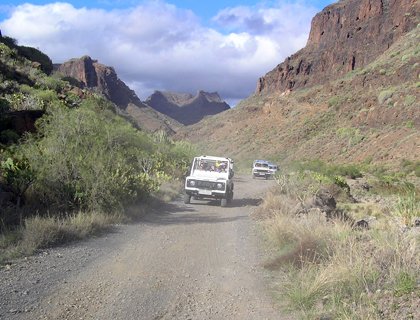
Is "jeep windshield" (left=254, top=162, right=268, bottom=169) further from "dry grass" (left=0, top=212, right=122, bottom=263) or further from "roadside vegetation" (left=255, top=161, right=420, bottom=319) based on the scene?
"roadside vegetation" (left=255, top=161, right=420, bottom=319)

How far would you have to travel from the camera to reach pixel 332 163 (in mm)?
54562

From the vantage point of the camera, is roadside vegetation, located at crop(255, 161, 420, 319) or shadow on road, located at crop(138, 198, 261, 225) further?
shadow on road, located at crop(138, 198, 261, 225)

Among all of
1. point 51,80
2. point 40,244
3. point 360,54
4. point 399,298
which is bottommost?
point 40,244

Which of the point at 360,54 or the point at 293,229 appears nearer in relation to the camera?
the point at 293,229

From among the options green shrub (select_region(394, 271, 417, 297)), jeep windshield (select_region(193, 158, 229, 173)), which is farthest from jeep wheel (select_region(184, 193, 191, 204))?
green shrub (select_region(394, 271, 417, 297))

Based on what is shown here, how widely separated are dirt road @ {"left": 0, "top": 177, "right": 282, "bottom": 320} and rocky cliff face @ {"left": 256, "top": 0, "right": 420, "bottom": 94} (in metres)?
79.1

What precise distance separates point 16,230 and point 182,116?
179 meters

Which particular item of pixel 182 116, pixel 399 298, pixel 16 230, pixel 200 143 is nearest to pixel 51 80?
pixel 16 230

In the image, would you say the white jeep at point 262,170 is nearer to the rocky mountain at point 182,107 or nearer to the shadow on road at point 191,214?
the shadow on road at point 191,214

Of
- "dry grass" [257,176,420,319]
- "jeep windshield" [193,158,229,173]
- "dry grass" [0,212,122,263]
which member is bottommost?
"dry grass" [0,212,122,263]

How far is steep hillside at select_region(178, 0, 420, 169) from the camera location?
166 feet

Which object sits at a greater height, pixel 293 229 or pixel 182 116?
pixel 182 116

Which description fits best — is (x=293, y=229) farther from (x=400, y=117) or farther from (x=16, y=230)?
(x=400, y=117)

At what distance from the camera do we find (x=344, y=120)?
207ft
